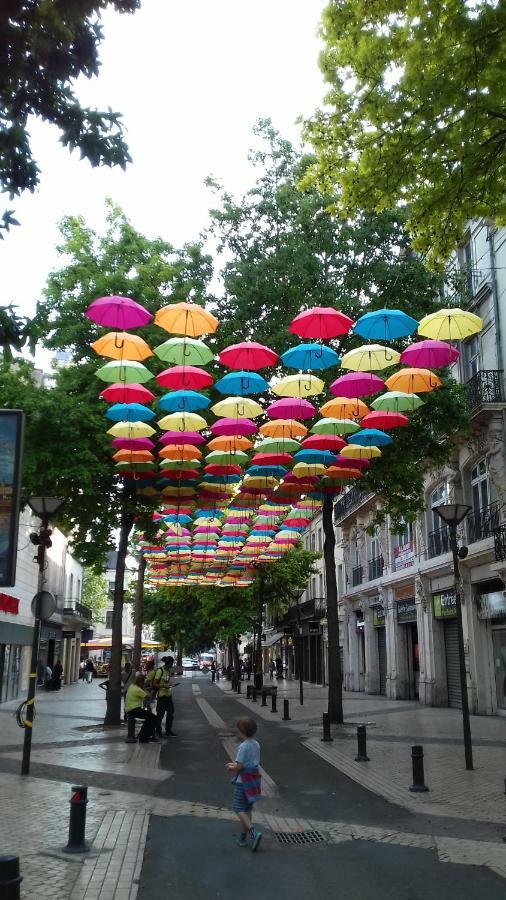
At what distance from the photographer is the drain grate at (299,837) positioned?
26.9 feet

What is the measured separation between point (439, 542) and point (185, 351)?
58.3 feet

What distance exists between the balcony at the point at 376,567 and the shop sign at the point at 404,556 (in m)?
2.54

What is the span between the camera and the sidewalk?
1011 cm

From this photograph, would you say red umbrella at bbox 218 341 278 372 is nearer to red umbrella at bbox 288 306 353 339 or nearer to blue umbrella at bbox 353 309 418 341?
red umbrella at bbox 288 306 353 339

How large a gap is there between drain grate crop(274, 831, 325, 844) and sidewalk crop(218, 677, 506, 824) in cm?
185

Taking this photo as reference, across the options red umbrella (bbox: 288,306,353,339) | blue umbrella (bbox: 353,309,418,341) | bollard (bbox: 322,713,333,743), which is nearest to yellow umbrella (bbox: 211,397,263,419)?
red umbrella (bbox: 288,306,353,339)

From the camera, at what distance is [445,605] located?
89.1 ft

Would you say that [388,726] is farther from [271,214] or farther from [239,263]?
[271,214]

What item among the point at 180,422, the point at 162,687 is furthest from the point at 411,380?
the point at 162,687

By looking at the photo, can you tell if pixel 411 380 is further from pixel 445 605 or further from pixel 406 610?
pixel 406 610

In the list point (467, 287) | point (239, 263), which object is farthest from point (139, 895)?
point (467, 287)

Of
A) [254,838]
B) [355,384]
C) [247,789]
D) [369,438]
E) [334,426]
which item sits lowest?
[254,838]

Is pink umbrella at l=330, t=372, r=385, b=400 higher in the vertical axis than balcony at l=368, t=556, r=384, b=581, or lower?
higher

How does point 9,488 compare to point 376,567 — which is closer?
point 9,488
